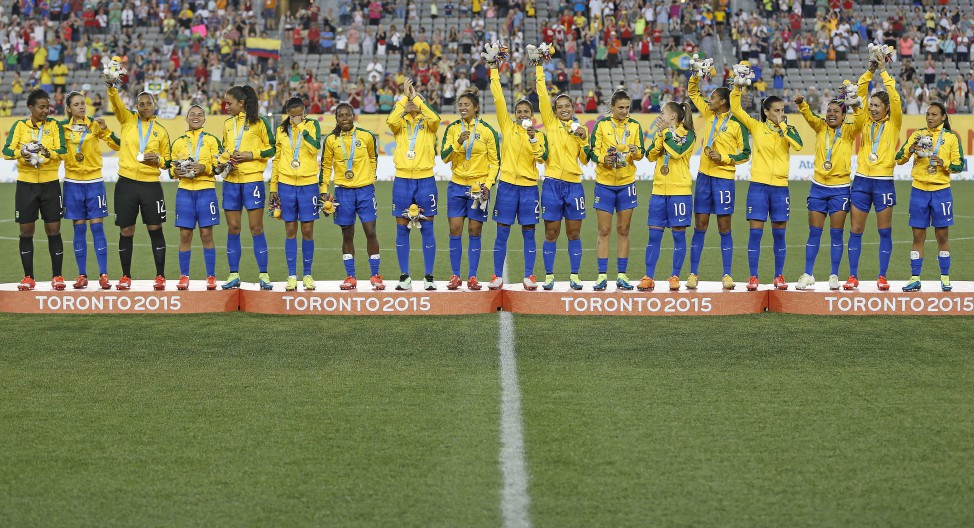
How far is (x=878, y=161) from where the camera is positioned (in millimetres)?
12523

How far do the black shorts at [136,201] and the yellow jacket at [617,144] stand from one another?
14.7ft

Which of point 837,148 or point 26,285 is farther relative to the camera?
point 26,285

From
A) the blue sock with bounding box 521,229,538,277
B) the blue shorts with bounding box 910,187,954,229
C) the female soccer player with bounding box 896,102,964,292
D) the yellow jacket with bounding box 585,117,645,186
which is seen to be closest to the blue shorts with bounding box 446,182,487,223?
the blue sock with bounding box 521,229,538,277

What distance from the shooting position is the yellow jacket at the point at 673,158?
1219cm

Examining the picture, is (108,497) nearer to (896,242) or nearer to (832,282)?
(832,282)

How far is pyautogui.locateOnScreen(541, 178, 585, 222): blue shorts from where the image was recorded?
488 inches

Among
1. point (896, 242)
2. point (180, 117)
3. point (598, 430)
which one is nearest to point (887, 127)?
point (598, 430)

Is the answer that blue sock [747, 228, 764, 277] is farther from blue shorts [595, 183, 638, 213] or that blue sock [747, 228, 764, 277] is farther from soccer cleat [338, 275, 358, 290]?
soccer cleat [338, 275, 358, 290]

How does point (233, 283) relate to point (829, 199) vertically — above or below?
below

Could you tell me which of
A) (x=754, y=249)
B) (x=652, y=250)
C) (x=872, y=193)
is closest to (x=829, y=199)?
(x=872, y=193)

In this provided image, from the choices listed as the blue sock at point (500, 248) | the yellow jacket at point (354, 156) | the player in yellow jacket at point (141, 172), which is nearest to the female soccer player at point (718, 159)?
the blue sock at point (500, 248)

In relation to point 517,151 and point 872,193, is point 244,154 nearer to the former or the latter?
point 517,151

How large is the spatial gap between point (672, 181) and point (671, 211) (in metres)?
0.30

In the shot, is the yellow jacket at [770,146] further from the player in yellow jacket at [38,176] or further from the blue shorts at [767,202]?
the player in yellow jacket at [38,176]
